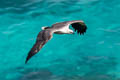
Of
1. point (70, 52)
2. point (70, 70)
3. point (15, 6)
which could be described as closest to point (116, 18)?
point (70, 52)

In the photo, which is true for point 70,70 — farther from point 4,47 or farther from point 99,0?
point 99,0

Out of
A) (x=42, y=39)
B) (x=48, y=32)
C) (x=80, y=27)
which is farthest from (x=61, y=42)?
(x=42, y=39)

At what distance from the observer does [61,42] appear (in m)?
12.1

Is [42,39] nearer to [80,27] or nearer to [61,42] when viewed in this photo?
[80,27]

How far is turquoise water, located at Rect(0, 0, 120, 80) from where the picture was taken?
1083 cm

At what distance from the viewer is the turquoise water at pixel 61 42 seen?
10828 millimetres

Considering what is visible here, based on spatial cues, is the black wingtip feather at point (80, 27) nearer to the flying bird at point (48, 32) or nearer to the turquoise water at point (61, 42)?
the flying bird at point (48, 32)

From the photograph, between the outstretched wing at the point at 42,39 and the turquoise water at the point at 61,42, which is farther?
the turquoise water at the point at 61,42

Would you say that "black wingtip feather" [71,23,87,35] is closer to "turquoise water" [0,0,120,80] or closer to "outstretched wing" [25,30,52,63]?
"outstretched wing" [25,30,52,63]

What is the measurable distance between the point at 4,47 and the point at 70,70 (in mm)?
3130

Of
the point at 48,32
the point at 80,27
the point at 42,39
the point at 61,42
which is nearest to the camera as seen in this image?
the point at 42,39

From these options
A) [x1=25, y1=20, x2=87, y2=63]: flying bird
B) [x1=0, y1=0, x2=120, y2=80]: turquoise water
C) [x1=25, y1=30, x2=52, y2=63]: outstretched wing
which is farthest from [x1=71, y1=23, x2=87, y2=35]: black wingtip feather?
[x1=0, y1=0, x2=120, y2=80]: turquoise water

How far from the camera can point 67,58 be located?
11453 millimetres

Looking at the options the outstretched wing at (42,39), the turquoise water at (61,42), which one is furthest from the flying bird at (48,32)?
the turquoise water at (61,42)
